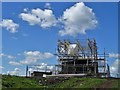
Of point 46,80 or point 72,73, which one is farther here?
point 72,73

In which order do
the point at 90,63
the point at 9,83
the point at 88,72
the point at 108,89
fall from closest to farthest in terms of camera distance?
1. the point at 108,89
2. the point at 9,83
3. the point at 88,72
4. the point at 90,63

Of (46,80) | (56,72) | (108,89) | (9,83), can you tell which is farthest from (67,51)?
(108,89)

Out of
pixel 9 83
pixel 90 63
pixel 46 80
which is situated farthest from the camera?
pixel 90 63

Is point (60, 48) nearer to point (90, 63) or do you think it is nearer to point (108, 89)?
point (90, 63)

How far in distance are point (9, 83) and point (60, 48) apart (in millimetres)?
45162

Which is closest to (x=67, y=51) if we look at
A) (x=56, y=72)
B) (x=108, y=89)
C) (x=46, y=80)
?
(x=56, y=72)

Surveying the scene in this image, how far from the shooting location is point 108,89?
42.6m

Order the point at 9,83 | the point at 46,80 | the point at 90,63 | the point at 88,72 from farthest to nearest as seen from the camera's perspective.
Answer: the point at 90,63, the point at 88,72, the point at 46,80, the point at 9,83

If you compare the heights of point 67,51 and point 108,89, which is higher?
point 67,51

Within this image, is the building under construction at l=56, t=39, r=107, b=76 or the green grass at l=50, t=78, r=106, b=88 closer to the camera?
the green grass at l=50, t=78, r=106, b=88

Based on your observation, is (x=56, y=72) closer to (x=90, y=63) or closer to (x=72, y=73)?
(x=72, y=73)

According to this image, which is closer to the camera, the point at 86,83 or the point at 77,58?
the point at 86,83

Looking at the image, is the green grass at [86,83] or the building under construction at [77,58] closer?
the green grass at [86,83]

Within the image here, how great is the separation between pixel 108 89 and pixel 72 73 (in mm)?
51225
